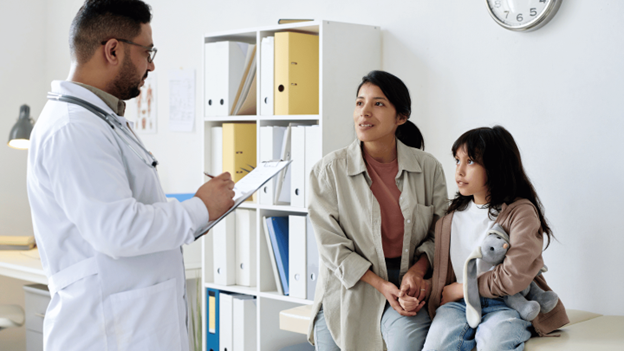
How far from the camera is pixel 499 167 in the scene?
1.64 meters

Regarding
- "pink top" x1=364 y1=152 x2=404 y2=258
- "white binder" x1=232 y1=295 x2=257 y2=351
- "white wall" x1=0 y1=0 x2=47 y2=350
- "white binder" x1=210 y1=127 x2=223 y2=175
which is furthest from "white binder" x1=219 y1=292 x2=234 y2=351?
"white wall" x1=0 y1=0 x2=47 y2=350

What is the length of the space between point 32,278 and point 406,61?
208 cm

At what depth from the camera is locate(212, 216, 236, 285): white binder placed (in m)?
2.61

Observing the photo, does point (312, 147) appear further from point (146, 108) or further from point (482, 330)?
point (146, 108)

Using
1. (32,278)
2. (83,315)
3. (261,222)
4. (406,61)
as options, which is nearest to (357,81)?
(406,61)

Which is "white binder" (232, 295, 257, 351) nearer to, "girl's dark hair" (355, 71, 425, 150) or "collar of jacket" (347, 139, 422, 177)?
"collar of jacket" (347, 139, 422, 177)

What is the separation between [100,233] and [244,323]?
1533 mm

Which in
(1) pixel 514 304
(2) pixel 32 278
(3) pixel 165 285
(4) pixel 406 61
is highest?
(4) pixel 406 61

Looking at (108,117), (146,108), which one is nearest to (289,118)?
(108,117)

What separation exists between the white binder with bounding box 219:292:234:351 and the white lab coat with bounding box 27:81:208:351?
129cm

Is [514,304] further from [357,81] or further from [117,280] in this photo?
[357,81]

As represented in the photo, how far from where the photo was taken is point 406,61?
245 cm

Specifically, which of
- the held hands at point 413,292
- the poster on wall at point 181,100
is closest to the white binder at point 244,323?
the held hands at point 413,292

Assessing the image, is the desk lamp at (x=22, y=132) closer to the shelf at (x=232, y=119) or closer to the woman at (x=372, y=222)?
the shelf at (x=232, y=119)
